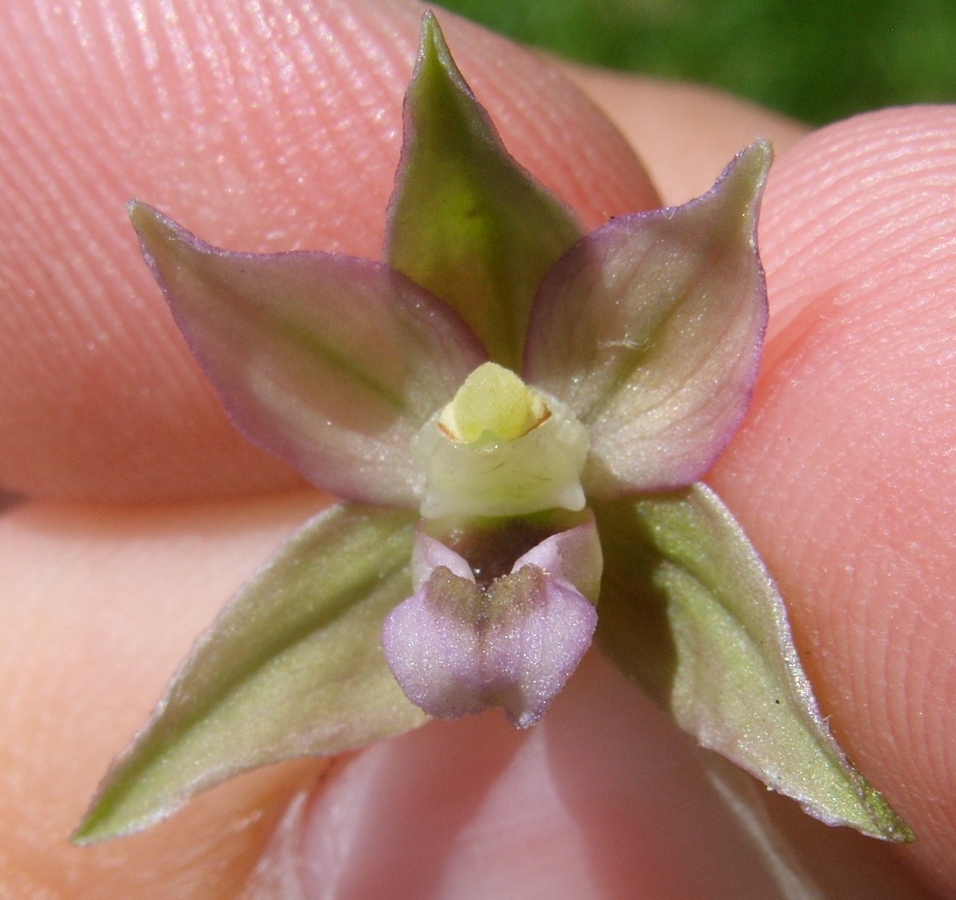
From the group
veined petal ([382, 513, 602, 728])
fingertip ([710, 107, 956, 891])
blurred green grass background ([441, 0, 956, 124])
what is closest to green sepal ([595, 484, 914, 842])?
veined petal ([382, 513, 602, 728])

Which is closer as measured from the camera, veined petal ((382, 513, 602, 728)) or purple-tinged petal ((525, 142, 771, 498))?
veined petal ((382, 513, 602, 728))

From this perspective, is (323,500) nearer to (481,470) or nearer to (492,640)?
(481,470)

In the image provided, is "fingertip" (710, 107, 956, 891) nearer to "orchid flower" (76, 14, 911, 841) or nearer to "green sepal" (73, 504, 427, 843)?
"orchid flower" (76, 14, 911, 841)

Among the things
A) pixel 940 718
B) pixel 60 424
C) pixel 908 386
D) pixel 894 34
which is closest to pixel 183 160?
pixel 60 424

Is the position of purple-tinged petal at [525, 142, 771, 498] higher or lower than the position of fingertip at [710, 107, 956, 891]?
higher

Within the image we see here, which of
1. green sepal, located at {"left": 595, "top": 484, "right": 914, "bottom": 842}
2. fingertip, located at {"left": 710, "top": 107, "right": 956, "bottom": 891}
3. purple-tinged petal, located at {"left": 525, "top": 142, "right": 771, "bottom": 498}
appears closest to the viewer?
green sepal, located at {"left": 595, "top": 484, "right": 914, "bottom": 842}

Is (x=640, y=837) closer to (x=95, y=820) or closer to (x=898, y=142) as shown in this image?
(x=95, y=820)
